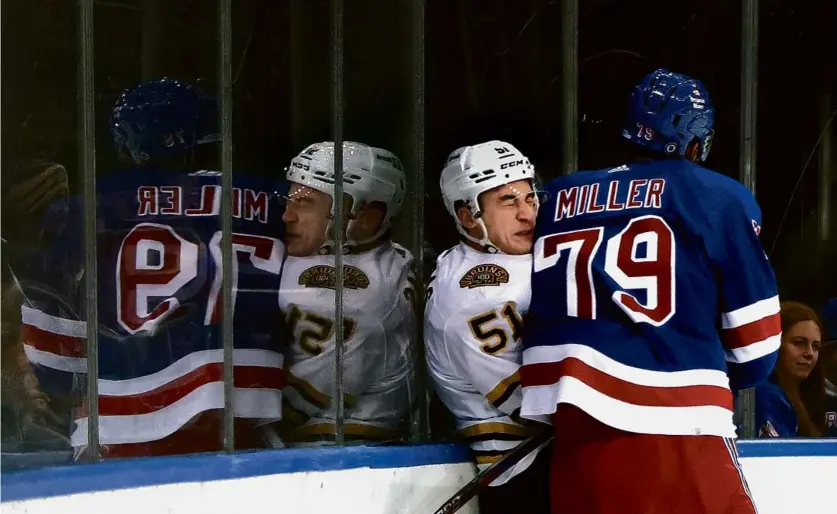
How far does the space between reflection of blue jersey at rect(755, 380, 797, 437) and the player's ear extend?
1052 mm

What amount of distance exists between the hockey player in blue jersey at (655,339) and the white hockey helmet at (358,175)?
0.45 metres

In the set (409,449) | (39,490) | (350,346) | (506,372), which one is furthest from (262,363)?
(39,490)

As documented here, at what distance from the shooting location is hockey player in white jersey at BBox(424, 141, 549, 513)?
248cm

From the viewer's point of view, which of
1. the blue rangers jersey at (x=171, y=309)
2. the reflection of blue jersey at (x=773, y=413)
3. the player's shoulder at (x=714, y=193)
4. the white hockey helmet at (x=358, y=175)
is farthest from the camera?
the reflection of blue jersey at (x=773, y=413)

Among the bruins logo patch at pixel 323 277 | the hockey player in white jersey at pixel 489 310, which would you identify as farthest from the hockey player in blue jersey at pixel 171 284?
the hockey player in white jersey at pixel 489 310

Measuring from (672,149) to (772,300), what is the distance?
373mm

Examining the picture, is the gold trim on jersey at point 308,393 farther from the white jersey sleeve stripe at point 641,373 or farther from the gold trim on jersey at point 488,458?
the white jersey sleeve stripe at point 641,373

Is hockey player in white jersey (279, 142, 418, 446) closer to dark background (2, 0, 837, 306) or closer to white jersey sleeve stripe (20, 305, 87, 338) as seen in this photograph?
dark background (2, 0, 837, 306)

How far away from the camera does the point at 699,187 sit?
235 cm

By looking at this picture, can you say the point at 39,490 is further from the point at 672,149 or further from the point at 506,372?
the point at 672,149

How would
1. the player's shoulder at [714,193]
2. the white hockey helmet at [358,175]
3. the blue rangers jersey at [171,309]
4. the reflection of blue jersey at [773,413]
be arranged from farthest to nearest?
the reflection of blue jersey at [773,413] → the white hockey helmet at [358,175] → the player's shoulder at [714,193] → the blue rangers jersey at [171,309]

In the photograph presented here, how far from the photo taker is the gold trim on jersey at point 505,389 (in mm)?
2482

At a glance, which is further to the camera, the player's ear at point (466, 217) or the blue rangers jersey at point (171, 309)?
the player's ear at point (466, 217)

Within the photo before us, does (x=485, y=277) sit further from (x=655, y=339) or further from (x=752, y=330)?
(x=752, y=330)
